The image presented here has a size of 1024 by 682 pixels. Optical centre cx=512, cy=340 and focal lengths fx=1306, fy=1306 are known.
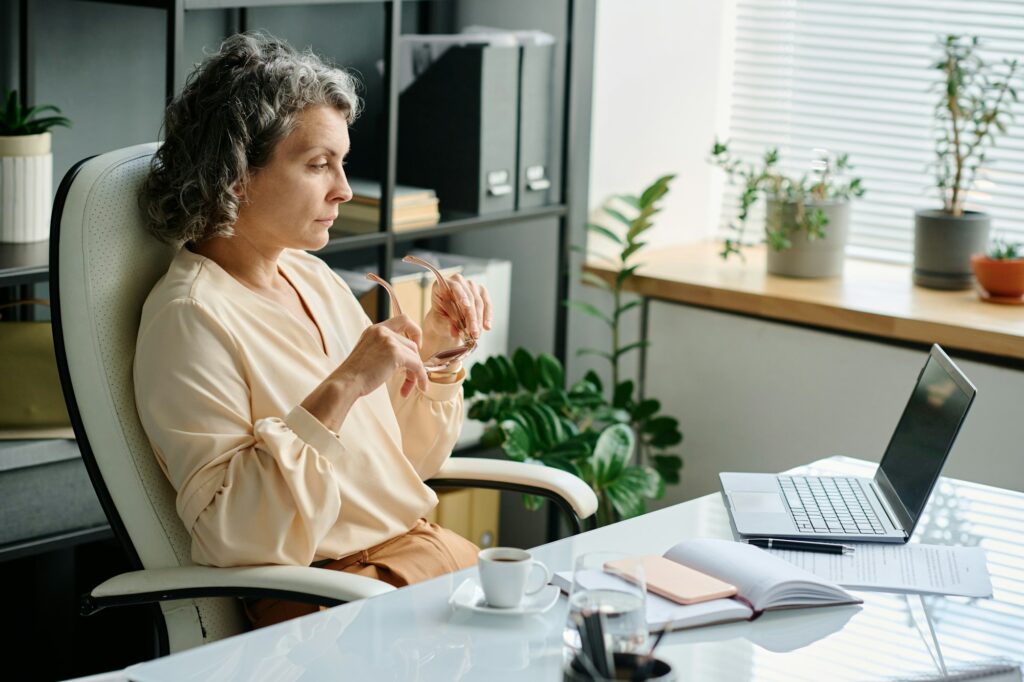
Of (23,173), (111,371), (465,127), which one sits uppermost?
(465,127)

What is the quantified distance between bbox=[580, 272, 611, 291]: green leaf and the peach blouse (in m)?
1.37

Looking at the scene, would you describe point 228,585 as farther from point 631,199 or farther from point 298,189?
point 631,199

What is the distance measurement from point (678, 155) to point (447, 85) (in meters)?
0.77

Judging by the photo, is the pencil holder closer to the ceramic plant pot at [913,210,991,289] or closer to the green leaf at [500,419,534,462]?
the green leaf at [500,419,534,462]

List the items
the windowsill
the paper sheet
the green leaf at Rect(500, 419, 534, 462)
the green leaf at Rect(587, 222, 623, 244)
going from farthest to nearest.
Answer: the green leaf at Rect(587, 222, 623, 244), the green leaf at Rect(500, 419, 534, 462), the windowsill, the paper sheet

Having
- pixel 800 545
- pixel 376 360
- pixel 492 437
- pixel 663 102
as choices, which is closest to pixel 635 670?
pixel 800 545

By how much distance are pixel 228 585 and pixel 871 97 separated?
2267 mm

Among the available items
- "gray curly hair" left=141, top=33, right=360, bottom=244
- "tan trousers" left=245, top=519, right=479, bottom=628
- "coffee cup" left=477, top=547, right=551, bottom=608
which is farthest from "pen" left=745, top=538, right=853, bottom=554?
"gray curly hair" left=141, top=33, right=360, bottom=244

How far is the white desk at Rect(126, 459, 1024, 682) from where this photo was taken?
4.23 feet

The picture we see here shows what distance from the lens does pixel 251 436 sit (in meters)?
1.70

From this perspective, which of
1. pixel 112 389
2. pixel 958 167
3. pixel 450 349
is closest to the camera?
pixel 112 389

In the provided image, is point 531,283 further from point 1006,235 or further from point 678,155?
point 1006,235

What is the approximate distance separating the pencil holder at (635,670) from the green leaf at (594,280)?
2146 mm

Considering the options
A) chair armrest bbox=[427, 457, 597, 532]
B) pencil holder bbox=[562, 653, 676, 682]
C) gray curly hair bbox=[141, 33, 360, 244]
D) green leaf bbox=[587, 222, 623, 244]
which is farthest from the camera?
green leaf bbox=[587, 222, 623, 244]
